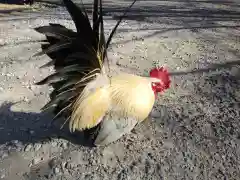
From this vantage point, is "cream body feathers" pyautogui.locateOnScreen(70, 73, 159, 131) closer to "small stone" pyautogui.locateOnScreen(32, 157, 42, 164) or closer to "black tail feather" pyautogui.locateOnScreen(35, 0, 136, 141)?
"black tail feather" pyautogui.locateOnScreen(35, 0, 136, 141)

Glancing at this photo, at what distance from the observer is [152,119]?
2.90 m

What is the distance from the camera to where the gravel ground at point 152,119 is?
2.36 meters

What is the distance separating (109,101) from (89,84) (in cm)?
17

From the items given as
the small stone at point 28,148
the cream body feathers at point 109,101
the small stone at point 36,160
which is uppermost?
the cream body feathers at point 109,101

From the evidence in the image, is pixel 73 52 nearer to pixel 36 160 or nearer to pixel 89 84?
pixel 89 84

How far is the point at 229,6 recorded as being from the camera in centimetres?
768

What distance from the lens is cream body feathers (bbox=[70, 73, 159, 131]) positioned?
2.24 m

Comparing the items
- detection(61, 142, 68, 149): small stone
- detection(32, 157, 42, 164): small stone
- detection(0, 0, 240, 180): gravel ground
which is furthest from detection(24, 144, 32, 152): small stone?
detection(61, 142, 68, 149): small stone

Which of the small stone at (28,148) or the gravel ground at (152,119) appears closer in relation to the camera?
the gravel ground at (152,119)

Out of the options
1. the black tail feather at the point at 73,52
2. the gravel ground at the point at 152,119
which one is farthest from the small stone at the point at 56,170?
the black tail feather at the point at 73,52

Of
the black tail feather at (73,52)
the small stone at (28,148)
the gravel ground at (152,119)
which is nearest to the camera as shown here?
the black tail feather at (73,52)

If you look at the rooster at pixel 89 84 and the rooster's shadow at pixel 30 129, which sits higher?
the rooster at pixel 89 84

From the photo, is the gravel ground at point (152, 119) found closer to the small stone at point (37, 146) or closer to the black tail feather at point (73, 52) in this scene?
the small stone at point (37, 146)

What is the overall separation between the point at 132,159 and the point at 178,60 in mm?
1917
